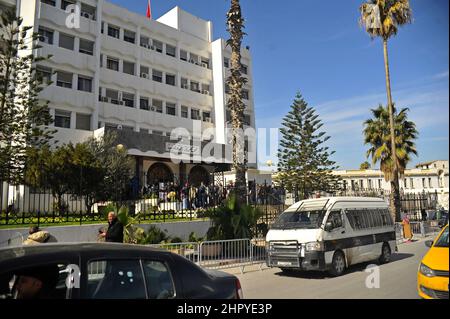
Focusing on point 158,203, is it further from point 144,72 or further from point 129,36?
point 129,36

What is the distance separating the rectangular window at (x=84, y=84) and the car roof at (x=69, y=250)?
28228 mm

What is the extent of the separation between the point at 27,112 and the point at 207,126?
21169 millimetres

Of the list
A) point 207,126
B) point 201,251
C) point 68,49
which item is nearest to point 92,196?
point 201,251

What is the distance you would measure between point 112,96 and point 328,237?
2678 cm

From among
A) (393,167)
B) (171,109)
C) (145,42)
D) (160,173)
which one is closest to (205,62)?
(145,42)

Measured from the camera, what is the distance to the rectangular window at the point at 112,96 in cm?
3161

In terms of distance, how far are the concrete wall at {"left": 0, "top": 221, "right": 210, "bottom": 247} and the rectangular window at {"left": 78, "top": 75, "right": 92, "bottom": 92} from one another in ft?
62.6

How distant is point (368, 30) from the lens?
22.8 metres

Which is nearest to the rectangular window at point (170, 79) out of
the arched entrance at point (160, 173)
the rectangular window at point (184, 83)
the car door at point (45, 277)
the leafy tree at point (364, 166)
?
the rectangular window at point (184, 83)

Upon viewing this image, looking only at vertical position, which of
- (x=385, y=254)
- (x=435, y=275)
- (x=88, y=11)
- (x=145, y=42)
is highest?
(x=88, y=11)

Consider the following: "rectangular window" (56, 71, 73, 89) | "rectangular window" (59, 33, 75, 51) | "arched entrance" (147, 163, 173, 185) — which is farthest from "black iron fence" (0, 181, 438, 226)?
"rectangular window" (59, 33, 75, 51)

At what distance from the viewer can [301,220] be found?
Result: 10.4m

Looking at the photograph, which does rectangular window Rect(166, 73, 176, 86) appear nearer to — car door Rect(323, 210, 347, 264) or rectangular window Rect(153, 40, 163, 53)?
rectangular window Rect(153, 40, 163, 53)

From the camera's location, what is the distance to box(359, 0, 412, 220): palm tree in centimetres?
2184
